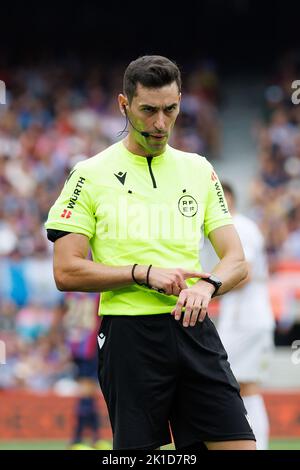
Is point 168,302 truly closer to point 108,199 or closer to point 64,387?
point 108,199

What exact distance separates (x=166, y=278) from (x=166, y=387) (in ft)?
1.54

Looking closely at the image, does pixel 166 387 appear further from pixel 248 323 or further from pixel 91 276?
pixel 248 323

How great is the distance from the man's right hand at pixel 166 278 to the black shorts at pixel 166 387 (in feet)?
0.61

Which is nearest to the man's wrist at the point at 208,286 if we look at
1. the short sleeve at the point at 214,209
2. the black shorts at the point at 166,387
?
the black shorts at the point at 166,387

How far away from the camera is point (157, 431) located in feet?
14.2

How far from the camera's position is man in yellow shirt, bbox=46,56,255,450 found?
430 cm

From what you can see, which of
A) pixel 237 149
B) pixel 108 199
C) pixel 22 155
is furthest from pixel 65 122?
pixel 108 199

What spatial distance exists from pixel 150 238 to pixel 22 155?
39.4 feet

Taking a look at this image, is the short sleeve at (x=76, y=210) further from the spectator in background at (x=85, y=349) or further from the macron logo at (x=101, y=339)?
the spectator in background at (x=85, y=349)

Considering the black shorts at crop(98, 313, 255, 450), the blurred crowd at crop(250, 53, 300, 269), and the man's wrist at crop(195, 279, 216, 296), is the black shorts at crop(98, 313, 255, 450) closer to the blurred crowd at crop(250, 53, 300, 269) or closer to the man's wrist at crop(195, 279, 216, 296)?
the man's wrist at crop(195, 279, 216, 296)

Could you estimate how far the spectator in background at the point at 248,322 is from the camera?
7684 millimetres

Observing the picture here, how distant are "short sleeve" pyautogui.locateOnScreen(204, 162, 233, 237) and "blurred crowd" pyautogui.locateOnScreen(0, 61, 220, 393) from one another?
6.41m

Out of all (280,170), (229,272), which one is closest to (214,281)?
(229,272)

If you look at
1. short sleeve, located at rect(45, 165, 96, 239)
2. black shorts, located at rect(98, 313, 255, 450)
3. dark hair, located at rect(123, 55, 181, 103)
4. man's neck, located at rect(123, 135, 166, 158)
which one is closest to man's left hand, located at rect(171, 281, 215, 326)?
black shorts, located at rect(98, 313, 255, 450)
